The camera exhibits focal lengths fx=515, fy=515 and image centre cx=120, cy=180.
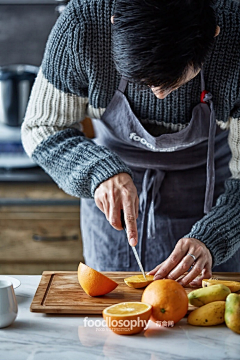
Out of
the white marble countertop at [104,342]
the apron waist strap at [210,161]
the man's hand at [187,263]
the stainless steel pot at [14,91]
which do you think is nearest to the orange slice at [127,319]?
the white marble countertop at [104,342]

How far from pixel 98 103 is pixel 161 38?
1.61ft

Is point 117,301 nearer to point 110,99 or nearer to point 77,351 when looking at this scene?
point 77,351

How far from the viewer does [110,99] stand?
1361 mm

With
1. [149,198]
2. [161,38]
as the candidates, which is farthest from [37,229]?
[161,38]

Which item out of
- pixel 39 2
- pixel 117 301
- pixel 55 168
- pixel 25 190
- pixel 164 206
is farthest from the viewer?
pixel 39 2

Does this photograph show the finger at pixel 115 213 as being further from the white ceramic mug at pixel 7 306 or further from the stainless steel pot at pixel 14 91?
the stainless steel pot at pixel 14 91

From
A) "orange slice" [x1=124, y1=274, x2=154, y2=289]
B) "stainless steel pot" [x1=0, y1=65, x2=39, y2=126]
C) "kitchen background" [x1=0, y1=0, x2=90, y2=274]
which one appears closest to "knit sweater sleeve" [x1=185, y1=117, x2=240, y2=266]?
"orange slice" [x1=124, y1=274, x2=154, y2=289]

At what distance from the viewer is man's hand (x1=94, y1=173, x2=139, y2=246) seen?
1.14 meters

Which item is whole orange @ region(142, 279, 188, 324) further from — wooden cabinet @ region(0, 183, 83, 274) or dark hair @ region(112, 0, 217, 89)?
wooden cabinet @ region(0, 183, 83, 274)

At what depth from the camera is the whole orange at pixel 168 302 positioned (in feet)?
3.10

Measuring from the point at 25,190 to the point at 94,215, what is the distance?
70 centimetres

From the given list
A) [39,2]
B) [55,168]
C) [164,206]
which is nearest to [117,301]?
[55,168]

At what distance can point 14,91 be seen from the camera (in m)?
2.36

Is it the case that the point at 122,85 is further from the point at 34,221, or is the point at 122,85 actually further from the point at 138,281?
the point at 34,221
